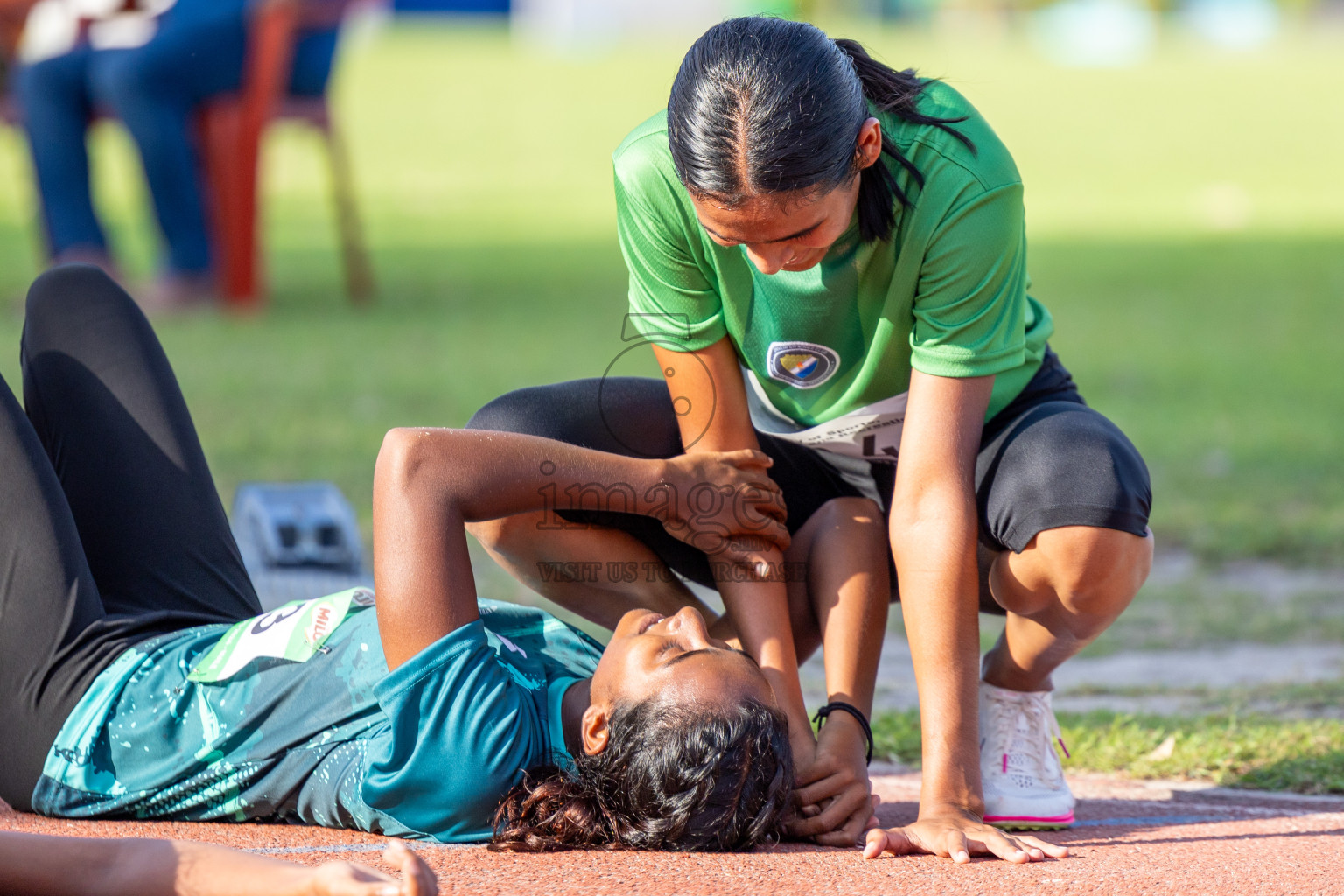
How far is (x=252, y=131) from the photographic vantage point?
7.41 meters

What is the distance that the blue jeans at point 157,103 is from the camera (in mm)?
7184

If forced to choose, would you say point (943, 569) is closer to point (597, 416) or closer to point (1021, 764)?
point (1021, 764)

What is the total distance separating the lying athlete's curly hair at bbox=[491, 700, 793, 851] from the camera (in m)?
2.06

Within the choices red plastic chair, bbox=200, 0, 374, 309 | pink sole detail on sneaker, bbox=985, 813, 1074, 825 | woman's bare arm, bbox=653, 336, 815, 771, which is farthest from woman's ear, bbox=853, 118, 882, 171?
red plastic chair, bbox=200, 0, 374, 309

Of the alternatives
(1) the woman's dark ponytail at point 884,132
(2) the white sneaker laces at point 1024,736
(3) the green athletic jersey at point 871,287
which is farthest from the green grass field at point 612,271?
(2) the white sneaker laces at point 1024,736

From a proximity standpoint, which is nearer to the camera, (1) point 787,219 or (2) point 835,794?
(1) point 787,219

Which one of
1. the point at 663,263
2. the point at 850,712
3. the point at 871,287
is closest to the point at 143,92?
the point at 663,263

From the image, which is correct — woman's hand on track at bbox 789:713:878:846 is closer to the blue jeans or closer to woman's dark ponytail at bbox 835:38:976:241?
woman's dark ponytail at bbox 835:38:976:241

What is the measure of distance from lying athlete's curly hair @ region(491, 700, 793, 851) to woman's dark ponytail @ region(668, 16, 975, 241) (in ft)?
2.58

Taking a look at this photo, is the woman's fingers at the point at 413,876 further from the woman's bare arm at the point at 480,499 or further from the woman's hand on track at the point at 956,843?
the woman's hand on track at the point at 956,843

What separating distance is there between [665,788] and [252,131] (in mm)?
6129

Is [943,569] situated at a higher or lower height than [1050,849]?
higher

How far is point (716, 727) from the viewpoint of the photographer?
206cm

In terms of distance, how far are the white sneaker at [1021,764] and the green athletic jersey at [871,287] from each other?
0.54 m
